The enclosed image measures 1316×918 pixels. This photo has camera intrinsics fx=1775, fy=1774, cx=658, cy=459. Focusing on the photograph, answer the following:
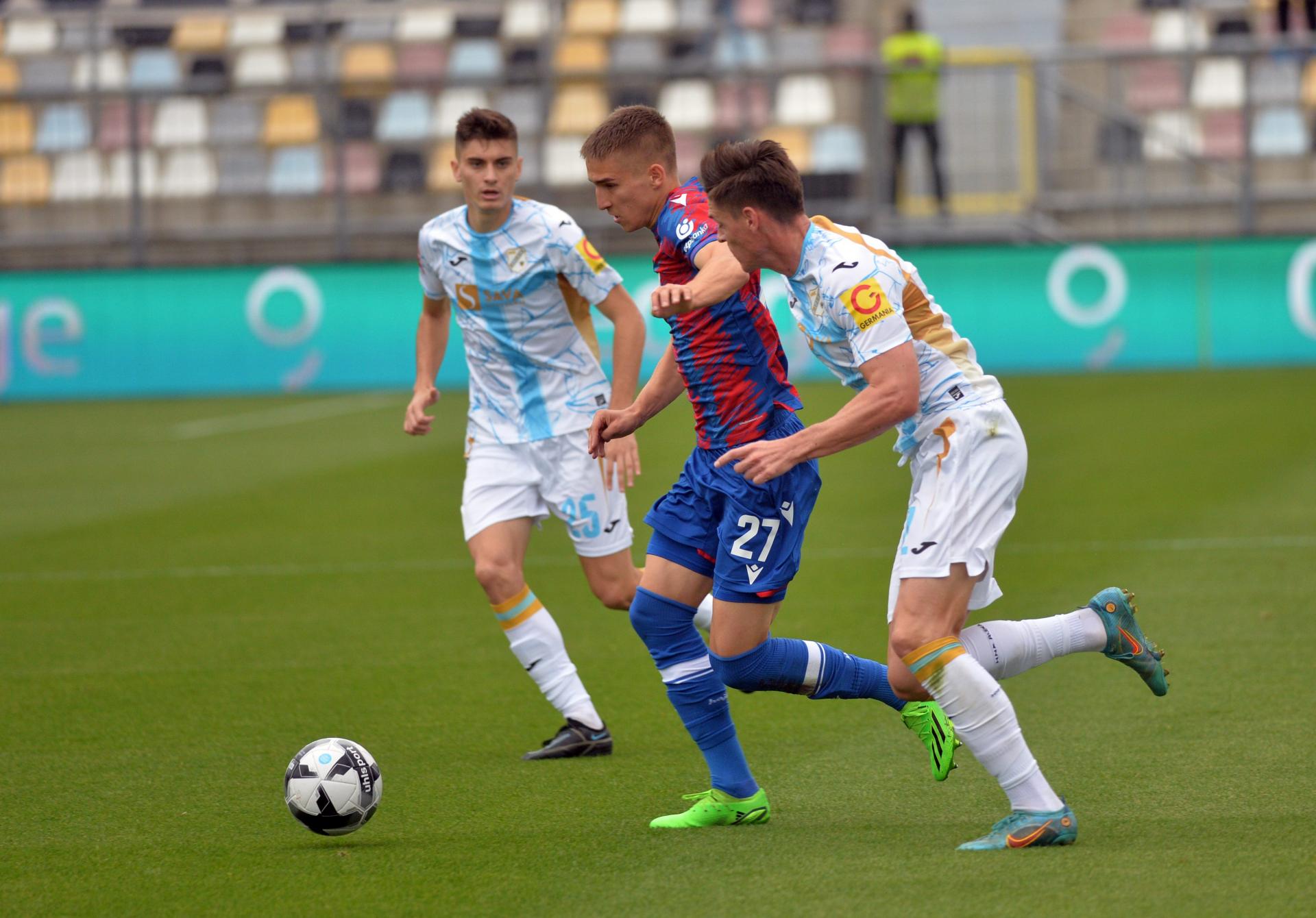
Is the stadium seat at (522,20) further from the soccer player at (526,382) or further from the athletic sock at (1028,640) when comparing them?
the athletic sock at (1028,640)

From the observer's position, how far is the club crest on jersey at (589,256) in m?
6.13

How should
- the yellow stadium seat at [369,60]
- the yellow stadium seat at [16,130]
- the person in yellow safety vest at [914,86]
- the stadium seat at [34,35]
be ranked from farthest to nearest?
1. the yellow stadium seat at [369,60]
2. the stadium seat at [34,35]
3. the yellow stadium seat at [16,130]
4. the person in yellow safety vest at [914,86]

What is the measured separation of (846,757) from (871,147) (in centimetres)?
1618

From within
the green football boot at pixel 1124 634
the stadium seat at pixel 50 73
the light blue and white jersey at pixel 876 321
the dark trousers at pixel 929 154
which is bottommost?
the green football boot at pixel 1124 634

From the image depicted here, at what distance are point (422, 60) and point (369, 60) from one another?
2.72 ft

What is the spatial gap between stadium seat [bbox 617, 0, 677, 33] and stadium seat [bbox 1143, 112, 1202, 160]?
6351 mm

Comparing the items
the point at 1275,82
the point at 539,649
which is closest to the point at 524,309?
the point at 539,649

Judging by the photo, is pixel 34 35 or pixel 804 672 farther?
pixel 34 35

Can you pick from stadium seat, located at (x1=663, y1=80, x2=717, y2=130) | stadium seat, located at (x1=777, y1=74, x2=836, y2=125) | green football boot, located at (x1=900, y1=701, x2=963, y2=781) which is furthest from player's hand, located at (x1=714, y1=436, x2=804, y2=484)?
stadium seat, located at (x1=663, y1=80, x2=717, y2=130)

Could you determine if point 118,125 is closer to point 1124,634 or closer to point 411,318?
point 411,318

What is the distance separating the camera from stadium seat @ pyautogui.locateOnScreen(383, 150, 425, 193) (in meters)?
22.2

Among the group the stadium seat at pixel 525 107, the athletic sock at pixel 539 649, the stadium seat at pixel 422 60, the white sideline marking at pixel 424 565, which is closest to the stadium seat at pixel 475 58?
the stadium seat at pixel 422 60

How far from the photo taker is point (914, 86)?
20.6m

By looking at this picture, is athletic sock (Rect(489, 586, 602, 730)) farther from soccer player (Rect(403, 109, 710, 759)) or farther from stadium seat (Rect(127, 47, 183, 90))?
stadium seat (Rect(127, 47, 183, 90))
